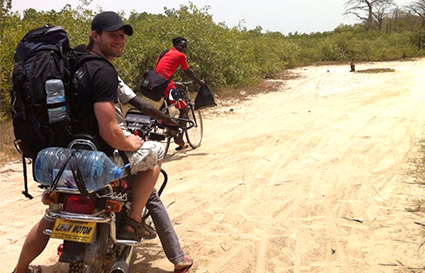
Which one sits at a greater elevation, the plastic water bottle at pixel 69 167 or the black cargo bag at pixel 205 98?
the plastic water bottle at pixel 69 167

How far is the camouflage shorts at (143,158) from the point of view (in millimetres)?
2934

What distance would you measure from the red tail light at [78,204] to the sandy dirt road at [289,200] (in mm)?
1084

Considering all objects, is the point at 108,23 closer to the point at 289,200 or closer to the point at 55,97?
the point at 55,97

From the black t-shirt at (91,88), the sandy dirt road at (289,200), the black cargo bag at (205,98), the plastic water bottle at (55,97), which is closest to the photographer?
the plastic water bottle at (55,97)

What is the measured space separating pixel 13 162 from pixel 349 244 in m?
5.11

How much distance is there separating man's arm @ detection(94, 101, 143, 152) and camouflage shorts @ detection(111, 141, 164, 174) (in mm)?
130

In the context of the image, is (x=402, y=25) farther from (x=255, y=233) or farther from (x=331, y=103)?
(x=255, y=233)

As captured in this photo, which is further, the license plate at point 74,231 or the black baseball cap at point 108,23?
the black baseball cap at point 108,23

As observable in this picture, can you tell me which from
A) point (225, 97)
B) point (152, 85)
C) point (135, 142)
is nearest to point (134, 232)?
point (135, 142)

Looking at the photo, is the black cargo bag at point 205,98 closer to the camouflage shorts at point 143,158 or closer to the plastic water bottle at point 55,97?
the camouflage shorts at point 143,158

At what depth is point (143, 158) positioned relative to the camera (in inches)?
117

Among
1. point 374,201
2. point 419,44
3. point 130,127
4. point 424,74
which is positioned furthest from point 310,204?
point 419,44

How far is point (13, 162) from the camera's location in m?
6.74

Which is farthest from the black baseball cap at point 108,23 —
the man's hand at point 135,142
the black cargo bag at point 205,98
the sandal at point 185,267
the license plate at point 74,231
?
the black cargo bag at point 205,98
